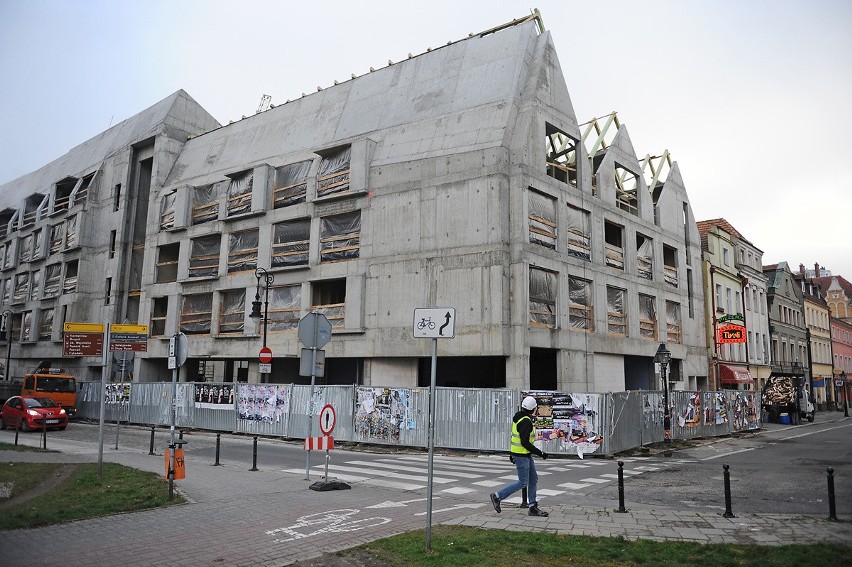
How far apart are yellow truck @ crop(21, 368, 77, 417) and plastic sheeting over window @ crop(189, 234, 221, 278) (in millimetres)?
8671

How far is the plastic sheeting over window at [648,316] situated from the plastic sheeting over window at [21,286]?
45429mm

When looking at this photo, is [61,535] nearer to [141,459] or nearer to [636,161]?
[141,459]

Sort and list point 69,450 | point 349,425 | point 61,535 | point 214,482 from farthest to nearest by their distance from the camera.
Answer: point 349,425 → point 69,450 → point 214,482 → point 61,535

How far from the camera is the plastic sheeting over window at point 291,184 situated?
33.0 m

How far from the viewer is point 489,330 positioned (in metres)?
25.1

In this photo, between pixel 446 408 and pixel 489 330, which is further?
pixel 489 330

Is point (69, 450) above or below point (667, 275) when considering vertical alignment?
below

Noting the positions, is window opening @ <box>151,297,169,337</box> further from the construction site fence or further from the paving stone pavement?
the paving stone pavement

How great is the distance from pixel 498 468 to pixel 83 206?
127 ft

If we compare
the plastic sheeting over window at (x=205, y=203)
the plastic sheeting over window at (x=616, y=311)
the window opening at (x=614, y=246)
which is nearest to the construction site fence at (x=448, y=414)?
the plastic sheeting over window at (x=616, y=311)

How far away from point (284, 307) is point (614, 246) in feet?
58.5

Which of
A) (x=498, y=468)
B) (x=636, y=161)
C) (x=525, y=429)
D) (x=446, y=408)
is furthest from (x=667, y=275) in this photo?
(x=525, y=429)

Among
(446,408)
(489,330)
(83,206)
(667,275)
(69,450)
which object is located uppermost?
(83,206)

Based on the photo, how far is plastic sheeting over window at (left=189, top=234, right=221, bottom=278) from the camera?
36.5 m
